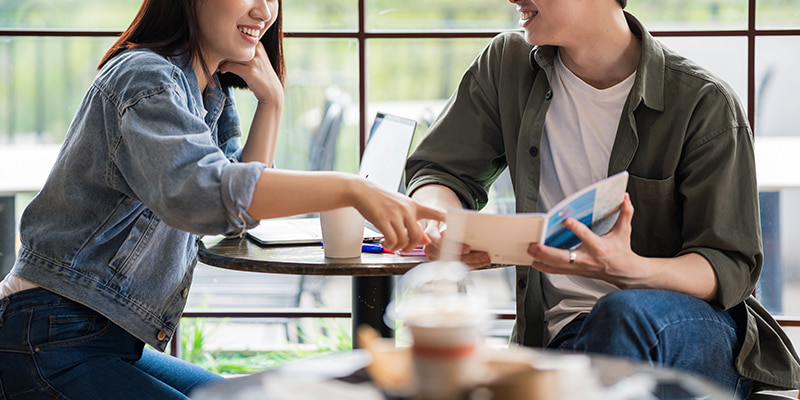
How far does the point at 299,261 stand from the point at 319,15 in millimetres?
1472

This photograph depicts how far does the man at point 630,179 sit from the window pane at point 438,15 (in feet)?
2.70

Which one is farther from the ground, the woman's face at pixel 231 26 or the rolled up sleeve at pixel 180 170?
the woman's face at pixel 231 26

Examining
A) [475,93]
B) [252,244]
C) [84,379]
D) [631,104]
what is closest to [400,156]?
[475,93]

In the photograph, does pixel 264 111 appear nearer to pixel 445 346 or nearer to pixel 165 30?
pixel 165 30

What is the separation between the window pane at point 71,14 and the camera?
114 inches

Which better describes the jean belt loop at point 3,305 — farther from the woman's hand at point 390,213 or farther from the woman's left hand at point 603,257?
the woman's left hand at point 603,257

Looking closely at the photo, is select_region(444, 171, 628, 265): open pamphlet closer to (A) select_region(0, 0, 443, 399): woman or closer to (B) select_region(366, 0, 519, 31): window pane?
(A) select_region(0, 0, 443, 399): woman

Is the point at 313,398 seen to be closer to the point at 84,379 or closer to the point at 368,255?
the point at 84,379

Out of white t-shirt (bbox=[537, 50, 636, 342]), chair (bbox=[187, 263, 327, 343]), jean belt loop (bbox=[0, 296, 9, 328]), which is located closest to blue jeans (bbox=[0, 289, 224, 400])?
jean belt loop (bbox=[0, 296, 9, 328])

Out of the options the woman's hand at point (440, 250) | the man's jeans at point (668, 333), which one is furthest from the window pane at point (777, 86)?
the woman's hand at point (440, 250)

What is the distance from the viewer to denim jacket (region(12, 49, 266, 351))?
1.28m

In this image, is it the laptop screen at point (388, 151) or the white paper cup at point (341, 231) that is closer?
the white paper cup at point (341, 231)

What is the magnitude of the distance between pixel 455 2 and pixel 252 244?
1.40 m

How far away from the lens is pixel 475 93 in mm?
2043
